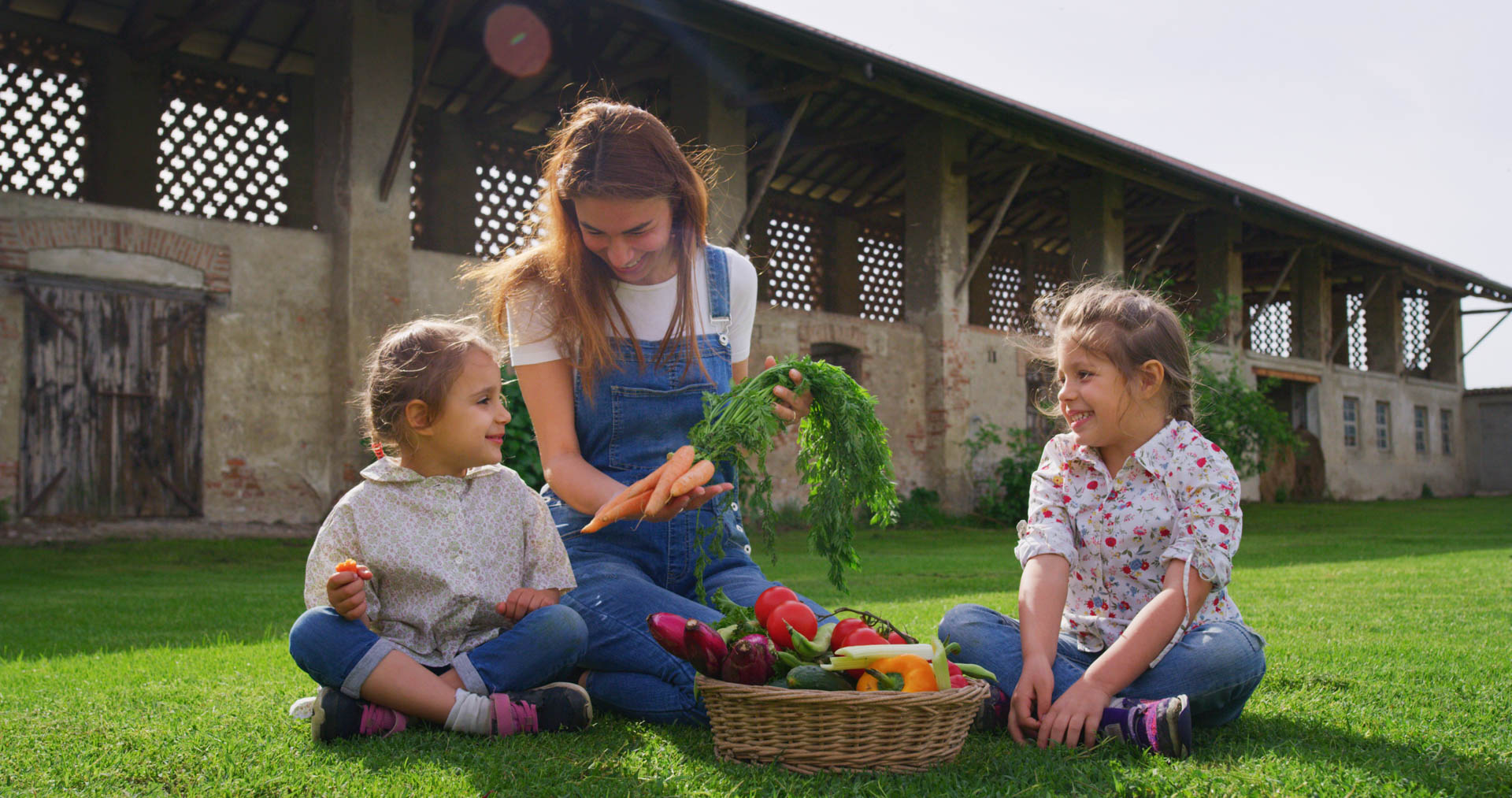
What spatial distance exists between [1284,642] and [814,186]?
12915 mm

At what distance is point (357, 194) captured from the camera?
902 cm

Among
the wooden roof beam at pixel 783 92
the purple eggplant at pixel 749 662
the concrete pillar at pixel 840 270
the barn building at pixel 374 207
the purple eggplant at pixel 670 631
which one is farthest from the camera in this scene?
the concrete pillar at pixel 840 270

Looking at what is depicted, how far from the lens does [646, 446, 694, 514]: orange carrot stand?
2055 millimetres

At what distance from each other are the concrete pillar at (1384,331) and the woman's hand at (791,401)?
893 inches

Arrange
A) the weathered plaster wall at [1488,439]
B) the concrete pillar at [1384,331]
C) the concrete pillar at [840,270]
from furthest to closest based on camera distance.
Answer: the weathered plaster wall at [1488,439]
the concrete pillar at [1384,331]
the concrete pillar at [840,270]

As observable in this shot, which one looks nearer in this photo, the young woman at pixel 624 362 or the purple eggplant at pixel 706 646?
the purple eggplant at pixel 706 646

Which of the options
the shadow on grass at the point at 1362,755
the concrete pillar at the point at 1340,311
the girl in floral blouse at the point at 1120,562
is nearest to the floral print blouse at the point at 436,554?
the girl in floral blouse at the point at 1120,562

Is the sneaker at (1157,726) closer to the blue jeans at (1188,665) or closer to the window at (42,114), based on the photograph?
the blue jeans at (1188,665)

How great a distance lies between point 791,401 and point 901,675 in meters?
0.64

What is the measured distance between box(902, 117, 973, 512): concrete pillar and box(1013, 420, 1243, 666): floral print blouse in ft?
35.4

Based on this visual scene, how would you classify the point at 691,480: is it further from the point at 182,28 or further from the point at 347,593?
the point at 182,28

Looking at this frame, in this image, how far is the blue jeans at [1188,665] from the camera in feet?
6.89

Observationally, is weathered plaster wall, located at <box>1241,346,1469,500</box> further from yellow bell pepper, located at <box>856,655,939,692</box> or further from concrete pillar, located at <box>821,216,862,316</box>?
yellow bell pepper, located at <box>856,655,939,692</box>

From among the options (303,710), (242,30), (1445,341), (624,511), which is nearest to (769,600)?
(624,511)
